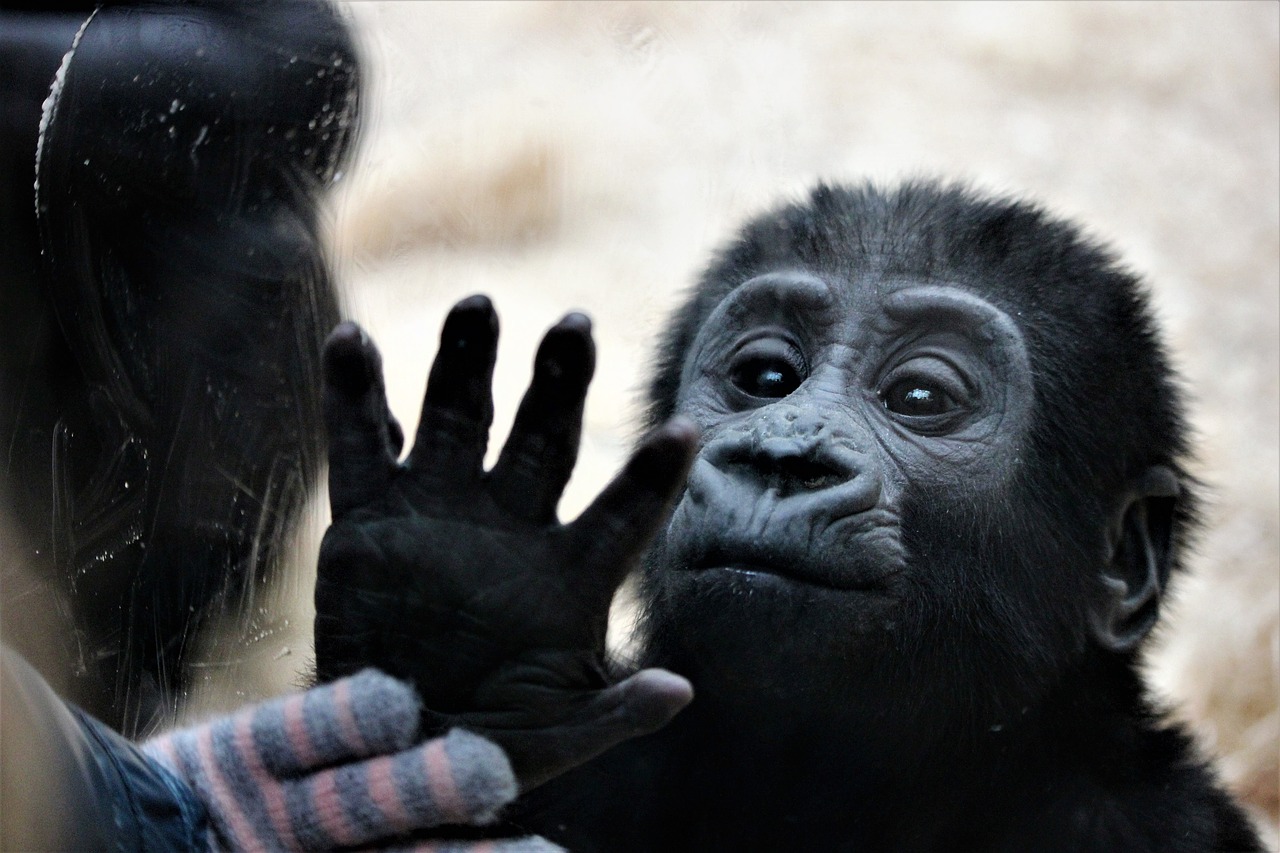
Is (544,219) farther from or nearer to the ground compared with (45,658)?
farther from the ground

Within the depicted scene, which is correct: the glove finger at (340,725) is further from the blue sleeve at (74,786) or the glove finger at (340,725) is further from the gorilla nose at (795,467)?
the gorilla nose at (795,467)

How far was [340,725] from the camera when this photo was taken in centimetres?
181

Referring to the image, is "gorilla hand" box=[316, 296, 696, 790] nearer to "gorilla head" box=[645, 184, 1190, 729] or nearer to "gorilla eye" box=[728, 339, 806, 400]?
"gorilla head" box=[645, 184, 1190, 729]

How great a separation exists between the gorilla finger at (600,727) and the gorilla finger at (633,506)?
5.4 inches

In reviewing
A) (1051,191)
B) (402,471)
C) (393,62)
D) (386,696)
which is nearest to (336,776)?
(386,696)

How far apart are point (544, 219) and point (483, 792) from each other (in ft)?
2.81

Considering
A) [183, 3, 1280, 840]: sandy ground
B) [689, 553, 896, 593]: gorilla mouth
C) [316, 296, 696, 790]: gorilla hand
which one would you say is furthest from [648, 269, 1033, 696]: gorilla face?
[316, 296, 696, 790]: gorilla hand

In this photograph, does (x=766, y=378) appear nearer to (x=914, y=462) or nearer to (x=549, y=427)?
(x=914, y=462)

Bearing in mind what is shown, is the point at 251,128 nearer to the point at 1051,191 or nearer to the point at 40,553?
the point at 40,553

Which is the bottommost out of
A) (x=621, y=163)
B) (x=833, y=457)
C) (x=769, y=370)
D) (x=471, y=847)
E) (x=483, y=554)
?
(x=471, y=847)

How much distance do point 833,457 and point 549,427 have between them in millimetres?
756

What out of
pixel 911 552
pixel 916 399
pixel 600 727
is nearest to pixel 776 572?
pixel 911 552

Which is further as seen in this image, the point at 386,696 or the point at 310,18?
the point at 310,18

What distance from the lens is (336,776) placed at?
1.81 meters
